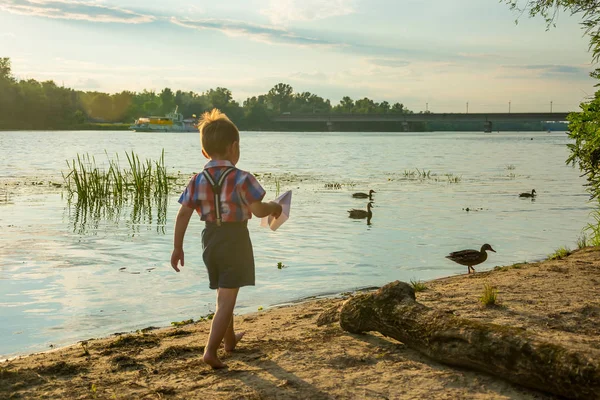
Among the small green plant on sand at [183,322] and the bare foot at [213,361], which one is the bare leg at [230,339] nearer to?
the bare foot at [213,361]

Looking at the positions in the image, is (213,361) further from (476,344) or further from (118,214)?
(118,214)

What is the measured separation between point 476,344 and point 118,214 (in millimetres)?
14525

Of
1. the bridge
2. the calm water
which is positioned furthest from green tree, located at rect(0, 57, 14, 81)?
the calm water

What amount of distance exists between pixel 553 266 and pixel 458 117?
121 metres

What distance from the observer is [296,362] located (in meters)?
5.28

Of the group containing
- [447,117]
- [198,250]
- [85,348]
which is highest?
[447,117]

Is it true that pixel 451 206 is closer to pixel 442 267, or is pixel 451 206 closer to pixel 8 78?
pixel 442 267

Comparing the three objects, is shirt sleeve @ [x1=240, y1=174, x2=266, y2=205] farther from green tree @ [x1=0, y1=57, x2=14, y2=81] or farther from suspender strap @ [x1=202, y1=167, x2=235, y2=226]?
green tree @ [x1=0, y1=57, x2=14, y2=81]

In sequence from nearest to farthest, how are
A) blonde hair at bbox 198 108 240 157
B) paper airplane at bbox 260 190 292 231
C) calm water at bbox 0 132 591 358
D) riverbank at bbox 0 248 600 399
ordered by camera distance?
1. riverbank at bbox 0 248 600 399
2. blonde hair at bbox 198 108 240 157
3. paper airplane at bbox 260 190 292 231
4. calm water at bbox 0 132 591 358

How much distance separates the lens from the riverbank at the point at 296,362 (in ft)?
15.3

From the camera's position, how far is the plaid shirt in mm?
5039

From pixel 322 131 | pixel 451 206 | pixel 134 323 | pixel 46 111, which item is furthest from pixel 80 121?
pixel 134 323

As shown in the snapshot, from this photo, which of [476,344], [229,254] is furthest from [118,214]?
[476,344]

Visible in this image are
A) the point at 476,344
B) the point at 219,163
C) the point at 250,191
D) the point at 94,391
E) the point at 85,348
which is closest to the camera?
the point at 476,344
